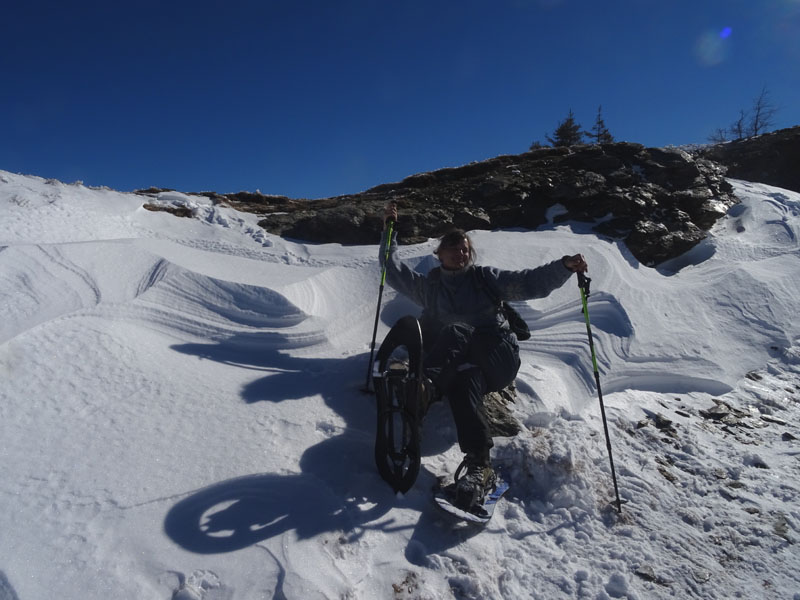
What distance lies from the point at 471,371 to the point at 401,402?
0.61m

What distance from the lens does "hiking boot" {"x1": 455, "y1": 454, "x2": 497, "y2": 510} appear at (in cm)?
324

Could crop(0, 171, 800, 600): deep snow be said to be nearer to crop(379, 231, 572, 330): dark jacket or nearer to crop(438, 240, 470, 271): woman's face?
crop(379, 231, 572, 330): dark jacket

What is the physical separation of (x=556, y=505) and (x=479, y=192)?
822cm

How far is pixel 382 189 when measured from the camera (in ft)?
41.1

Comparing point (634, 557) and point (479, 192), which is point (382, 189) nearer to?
point (479, 192)

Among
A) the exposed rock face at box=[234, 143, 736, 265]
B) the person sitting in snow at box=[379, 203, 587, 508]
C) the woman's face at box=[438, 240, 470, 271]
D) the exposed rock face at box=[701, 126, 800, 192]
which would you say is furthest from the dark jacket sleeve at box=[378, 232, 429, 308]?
the exposed rock face at box=[701, 126, 800, 192]

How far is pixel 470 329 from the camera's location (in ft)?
13.5

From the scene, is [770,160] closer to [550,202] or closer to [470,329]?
[550,202]

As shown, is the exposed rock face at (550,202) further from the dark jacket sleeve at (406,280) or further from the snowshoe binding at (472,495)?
the snowshoe binding at (472,495)

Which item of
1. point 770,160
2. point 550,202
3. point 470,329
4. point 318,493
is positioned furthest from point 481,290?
point 770,160

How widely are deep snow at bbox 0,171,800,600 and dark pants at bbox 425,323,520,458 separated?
532 mm

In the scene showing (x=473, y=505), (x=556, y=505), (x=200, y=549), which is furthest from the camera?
(x=556, y=505)

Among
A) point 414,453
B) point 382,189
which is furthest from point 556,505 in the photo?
point 382,189

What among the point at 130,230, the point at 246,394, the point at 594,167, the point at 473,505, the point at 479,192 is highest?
A: the point at 594,167
